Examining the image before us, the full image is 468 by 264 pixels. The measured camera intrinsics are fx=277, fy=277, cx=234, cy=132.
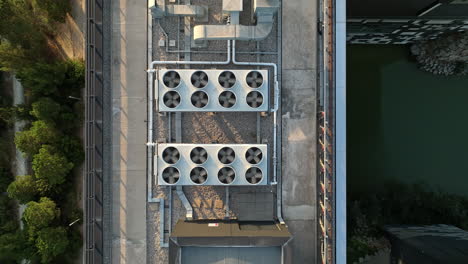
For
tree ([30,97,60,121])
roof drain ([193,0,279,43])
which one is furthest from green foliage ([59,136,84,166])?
roof drain ([193,0,279,43])

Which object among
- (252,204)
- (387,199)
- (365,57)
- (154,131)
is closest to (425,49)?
(365,57)

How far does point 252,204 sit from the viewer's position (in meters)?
16.1

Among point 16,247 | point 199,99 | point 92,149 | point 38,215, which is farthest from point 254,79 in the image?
point 16,247

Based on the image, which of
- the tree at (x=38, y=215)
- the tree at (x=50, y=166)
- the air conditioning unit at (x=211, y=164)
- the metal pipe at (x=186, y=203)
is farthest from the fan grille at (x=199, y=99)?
the tree at (x=38, y=215)

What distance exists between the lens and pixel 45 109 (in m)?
17.6

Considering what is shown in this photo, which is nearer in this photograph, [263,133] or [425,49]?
[263,133]

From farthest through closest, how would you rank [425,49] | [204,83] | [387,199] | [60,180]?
[425,49] → [387,199] → [60,180] → [204,83]

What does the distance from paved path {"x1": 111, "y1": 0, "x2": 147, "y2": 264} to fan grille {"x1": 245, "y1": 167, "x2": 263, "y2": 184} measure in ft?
20.4

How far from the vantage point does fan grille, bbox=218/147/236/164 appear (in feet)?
48.2

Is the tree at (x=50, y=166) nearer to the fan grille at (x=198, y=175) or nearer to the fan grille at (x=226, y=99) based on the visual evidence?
the fan grille at (x=198, y=175)

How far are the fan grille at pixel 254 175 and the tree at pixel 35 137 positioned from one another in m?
13.1

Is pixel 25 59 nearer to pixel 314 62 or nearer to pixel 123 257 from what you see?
pixel 123 257

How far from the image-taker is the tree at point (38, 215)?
1733 centimetres

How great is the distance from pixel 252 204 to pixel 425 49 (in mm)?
20887
